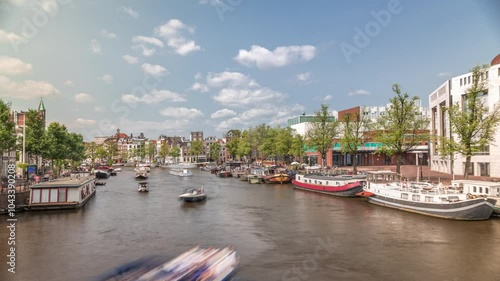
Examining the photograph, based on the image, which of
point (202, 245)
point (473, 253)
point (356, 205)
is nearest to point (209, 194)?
point (356, 205)

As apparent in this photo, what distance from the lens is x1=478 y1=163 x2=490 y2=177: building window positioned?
73312 millimetres

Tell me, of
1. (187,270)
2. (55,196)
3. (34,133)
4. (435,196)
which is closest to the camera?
(187,270)

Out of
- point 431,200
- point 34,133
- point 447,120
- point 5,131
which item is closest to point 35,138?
point 34,133

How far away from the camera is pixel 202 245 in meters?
33.2

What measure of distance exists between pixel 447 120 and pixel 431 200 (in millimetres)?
54369

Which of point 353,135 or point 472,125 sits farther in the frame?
point 353,135

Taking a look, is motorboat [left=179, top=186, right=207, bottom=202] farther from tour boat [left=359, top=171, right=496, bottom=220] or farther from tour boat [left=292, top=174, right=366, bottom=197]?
tour boat [left=359, top=171, right=496, bottom=220]

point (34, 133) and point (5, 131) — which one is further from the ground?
point (34, 133)

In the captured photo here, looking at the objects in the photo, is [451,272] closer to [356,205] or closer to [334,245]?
[334,245]

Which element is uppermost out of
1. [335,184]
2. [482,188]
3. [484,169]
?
[484,169]

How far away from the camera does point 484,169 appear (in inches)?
2921

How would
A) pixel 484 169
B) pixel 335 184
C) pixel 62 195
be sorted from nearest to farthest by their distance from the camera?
pixel 62 195 → pixel 335 184 → pixel 484 169

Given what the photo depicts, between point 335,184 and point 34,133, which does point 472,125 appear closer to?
point 335,184

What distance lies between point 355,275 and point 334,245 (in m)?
7.86
